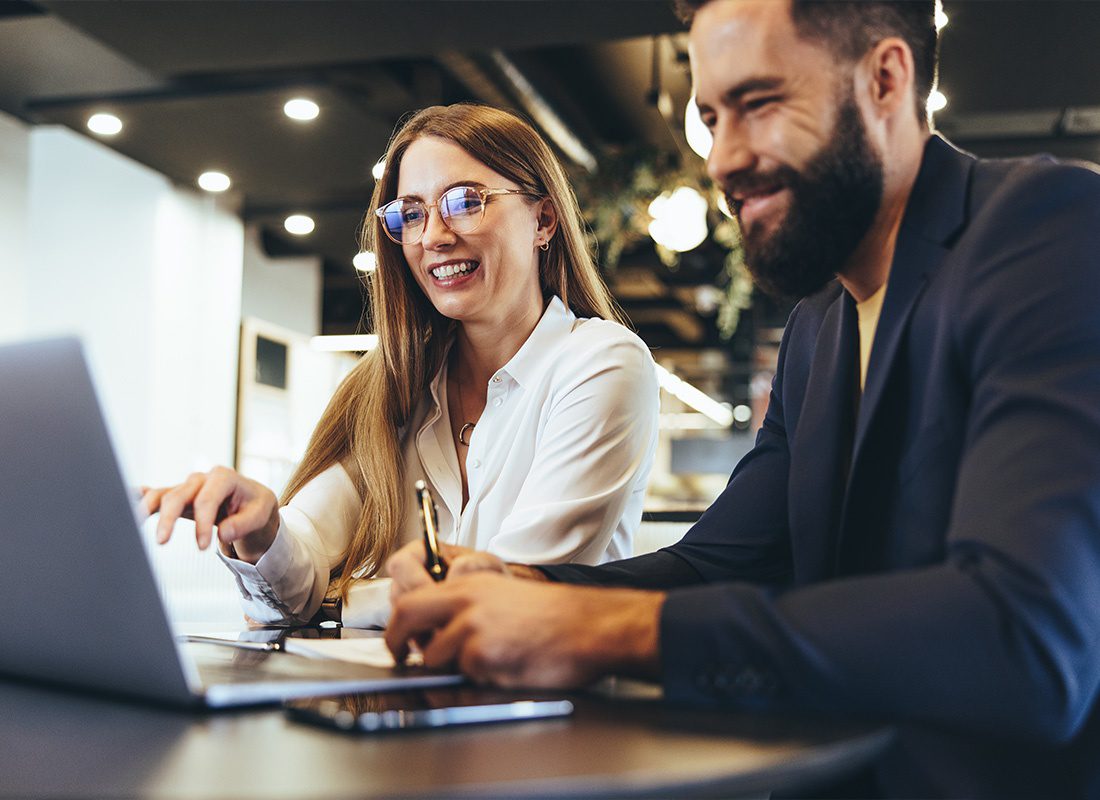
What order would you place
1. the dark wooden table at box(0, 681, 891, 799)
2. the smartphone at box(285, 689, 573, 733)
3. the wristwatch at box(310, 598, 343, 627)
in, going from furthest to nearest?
the wristwatch at box(310, 598, 343, 627) < the smartphone at box(285, 689, 573, 733) < the dark wooden table at box(0, 681, 891, 799)

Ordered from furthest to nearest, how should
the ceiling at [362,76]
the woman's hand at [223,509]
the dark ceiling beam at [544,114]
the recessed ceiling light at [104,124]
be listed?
the dark ceiling beam at [544,114] → the recessed ceiling light at [104,124] → the ceiling at [362,76] → the woman's hand at [223,509]

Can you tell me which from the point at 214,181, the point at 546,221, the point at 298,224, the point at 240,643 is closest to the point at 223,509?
the point at 240,643

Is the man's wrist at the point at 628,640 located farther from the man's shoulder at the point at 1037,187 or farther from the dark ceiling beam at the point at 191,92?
the dark ceiling beam at the point at 191,92

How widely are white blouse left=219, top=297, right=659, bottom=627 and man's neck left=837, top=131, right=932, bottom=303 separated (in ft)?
1.94

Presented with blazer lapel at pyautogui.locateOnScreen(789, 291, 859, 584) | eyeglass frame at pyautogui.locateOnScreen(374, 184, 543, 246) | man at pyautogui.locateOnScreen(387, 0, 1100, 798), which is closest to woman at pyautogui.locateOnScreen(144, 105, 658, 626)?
eyeglass frame at pyautogui.locateOnScreen(374, 184, 543, 246)

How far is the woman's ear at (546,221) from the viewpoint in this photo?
2.07 meters

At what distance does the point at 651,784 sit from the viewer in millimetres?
574

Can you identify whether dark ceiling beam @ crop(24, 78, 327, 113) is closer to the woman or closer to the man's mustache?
the woman

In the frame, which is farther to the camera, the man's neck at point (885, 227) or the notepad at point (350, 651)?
the man's neck at point (885, 227)

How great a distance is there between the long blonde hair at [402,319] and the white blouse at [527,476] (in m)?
0.04

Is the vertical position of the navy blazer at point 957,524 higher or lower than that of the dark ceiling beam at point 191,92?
lower

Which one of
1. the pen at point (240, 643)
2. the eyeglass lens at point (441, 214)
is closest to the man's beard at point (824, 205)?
the pen at point (240, 643)

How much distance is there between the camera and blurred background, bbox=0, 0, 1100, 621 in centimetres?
448

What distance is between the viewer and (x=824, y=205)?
1131 millimetres
